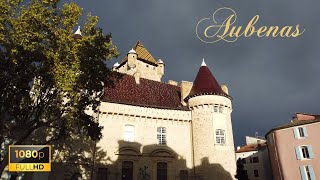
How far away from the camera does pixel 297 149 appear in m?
34.8

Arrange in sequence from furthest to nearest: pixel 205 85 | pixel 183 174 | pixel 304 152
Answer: pixel 304 152 < pixel 205 85 < pixel 183 174

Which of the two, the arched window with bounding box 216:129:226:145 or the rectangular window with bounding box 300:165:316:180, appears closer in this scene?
the arched window with bounding box 216:129:226:145

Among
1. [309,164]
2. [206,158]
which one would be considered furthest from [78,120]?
[309,164]

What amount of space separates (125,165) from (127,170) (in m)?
0.50

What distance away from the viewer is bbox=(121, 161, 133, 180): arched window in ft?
87.7

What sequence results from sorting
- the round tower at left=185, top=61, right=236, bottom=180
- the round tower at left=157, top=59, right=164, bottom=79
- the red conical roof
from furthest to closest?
1. the round tower at left=157, top=59, right=164, bottom=79
2. the red conical roof
3. the round tower at left=185, top=61, right=236, bottom=180

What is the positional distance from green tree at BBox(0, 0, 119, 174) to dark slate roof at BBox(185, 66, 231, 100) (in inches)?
688

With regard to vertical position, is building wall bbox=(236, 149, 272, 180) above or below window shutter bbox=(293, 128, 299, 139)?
below

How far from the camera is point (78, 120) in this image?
15055 mm

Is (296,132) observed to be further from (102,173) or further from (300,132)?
(102,173)

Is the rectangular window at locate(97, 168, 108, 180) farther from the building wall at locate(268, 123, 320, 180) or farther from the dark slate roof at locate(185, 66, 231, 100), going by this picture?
the building wall at locate(268, 123, 320, 180)

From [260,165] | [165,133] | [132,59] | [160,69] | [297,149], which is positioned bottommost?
[260,165]

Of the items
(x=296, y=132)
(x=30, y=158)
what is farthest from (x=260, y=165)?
(x=30, y=158)

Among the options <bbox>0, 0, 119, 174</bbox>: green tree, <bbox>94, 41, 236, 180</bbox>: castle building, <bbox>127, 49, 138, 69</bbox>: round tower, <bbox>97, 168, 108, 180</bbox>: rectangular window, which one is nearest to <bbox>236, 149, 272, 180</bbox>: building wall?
<bbox>94, 41, 236, 180</bbox>: castle building
